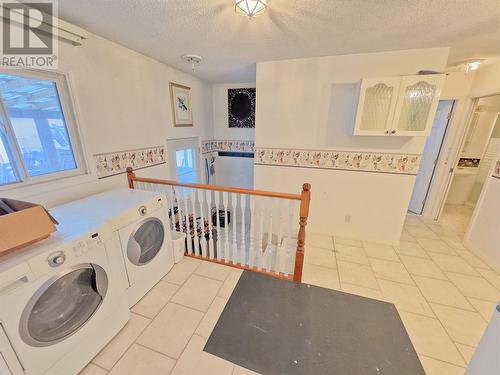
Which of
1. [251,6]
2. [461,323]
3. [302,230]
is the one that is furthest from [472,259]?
[251,6]

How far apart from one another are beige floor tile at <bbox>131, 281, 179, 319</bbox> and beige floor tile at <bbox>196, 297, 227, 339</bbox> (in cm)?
39

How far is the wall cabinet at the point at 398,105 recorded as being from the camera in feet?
6.40

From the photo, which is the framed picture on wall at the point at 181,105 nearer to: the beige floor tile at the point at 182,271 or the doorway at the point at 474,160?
the beige floor tile at the point at 182,271

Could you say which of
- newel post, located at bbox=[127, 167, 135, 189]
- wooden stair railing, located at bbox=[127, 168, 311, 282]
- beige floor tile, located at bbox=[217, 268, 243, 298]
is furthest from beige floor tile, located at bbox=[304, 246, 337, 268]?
newel post, located at bbox=[127, 167, 135, 189]

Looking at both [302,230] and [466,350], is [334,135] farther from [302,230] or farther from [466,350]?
[466,350]

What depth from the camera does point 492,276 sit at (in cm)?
203

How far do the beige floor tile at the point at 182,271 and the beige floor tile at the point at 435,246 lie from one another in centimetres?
292

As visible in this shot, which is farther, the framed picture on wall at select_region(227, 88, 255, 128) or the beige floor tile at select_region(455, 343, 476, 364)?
the framed picture on wall at select_region(227, 88, 255, 128)

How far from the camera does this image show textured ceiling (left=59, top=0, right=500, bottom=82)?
133cm

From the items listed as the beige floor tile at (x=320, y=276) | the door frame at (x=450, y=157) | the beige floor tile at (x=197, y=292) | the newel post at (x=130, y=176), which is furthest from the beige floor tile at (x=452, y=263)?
the newel post at (x=130, y=176)

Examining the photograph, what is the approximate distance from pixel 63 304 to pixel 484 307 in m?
3.19

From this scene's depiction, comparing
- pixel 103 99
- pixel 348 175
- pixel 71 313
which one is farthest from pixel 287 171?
pixel 71 313

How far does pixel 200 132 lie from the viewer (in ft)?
11.7

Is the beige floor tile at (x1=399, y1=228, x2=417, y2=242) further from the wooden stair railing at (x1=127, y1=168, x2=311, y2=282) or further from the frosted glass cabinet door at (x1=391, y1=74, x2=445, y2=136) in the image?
the wooden stair railing at (x1=127, y1=168, x2=311, y2=282)
